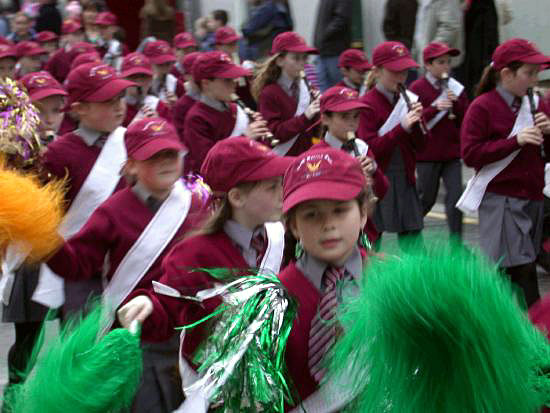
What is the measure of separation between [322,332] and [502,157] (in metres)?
3.90

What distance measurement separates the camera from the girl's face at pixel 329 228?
3162 millimetres

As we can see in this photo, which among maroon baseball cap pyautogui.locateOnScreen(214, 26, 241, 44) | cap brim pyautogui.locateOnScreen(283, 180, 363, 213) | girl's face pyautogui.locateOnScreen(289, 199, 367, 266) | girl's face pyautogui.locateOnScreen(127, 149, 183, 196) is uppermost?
cap brim pyautogui.locateOnScreen(283, 180, 363, 213)

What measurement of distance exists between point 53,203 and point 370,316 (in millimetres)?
1776

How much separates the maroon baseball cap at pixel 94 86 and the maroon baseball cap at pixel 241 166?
2.01 meters

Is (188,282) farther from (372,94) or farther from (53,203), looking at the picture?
(372,94)

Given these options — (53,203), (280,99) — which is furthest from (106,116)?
(280,99)

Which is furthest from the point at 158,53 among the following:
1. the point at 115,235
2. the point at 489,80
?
the point at 115,235

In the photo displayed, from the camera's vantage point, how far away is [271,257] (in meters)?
3.84

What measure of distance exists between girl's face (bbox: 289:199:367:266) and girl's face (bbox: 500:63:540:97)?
3813 mm

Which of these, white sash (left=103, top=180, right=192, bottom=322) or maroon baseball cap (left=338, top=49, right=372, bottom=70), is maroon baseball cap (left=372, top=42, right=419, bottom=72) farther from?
white sash (left=103, top=180, right=192, bottom=322)

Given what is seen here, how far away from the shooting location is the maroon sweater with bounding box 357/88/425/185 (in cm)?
754

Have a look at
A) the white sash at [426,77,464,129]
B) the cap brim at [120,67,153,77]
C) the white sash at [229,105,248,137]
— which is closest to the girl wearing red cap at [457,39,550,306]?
the white sash at [229,105,248,137]

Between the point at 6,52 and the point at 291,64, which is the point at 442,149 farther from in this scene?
the point at 6,52

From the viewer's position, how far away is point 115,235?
15.3ft
